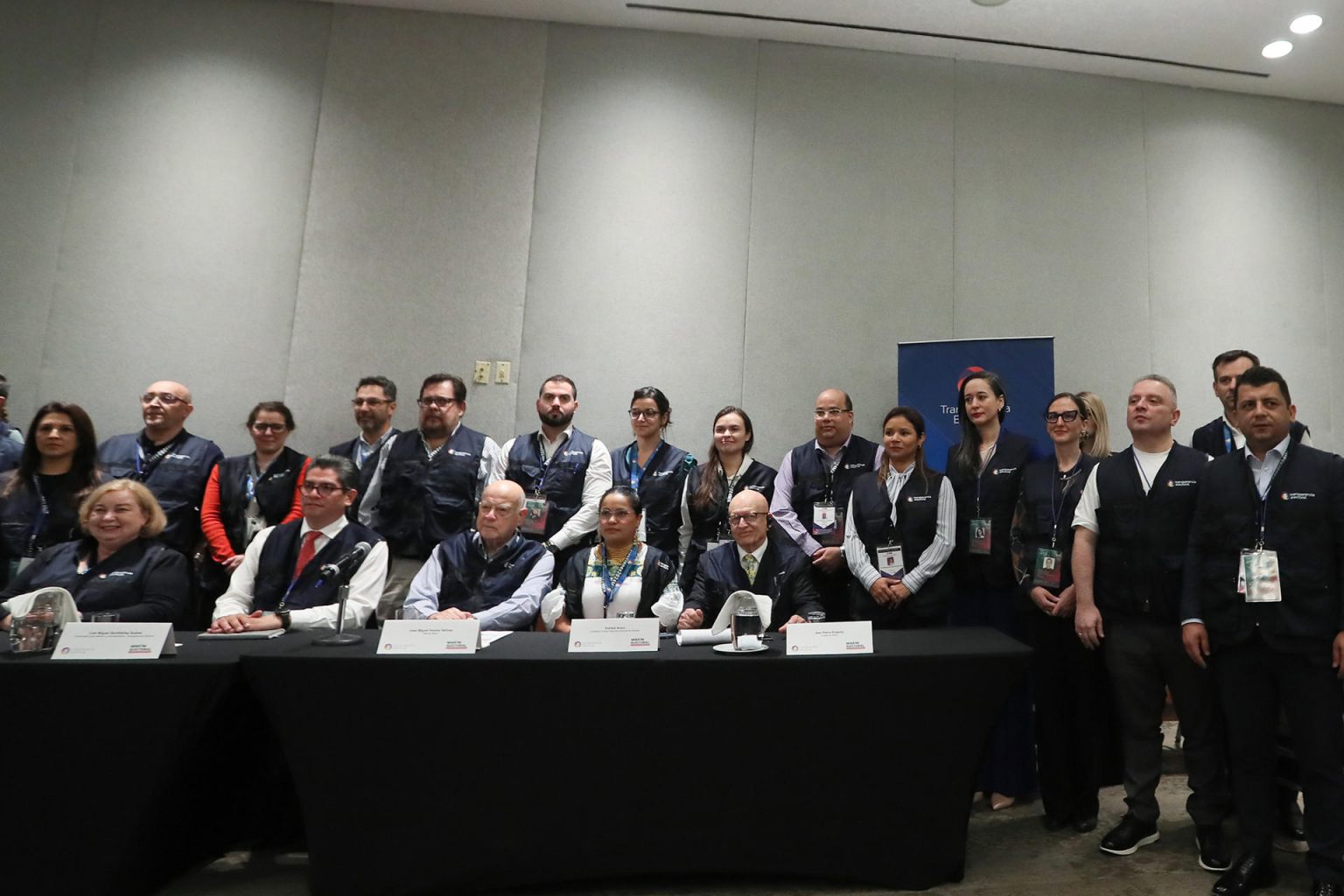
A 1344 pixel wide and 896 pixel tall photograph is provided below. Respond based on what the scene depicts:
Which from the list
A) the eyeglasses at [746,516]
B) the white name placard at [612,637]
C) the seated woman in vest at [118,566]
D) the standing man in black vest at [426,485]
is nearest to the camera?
the white name placard at [612,637]

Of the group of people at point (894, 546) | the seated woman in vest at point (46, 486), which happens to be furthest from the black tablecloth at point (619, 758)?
the seated woman in vest at point (46, 486)

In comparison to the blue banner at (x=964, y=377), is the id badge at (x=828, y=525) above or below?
below

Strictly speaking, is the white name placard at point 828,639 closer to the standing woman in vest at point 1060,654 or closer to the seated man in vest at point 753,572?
the seated man in vest at point 753,572

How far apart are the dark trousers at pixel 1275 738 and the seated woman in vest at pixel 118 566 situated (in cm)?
322

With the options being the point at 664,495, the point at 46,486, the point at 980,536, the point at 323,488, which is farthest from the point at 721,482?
the point at 46,486

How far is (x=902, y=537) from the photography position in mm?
3014

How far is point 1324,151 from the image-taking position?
16.9 feet

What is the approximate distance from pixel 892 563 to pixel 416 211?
10.6ft

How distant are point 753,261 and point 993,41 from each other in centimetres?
195

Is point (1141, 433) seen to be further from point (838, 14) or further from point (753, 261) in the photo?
point (838, 14)

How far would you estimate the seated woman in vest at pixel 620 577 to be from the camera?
2828 mm

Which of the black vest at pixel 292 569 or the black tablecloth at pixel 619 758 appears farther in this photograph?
the black vest at pixel 292 569

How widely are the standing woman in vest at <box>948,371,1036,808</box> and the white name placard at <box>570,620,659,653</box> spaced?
5.13 feet

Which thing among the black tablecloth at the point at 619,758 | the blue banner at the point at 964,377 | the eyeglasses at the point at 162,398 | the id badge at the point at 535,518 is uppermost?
the blue banner at the point at 964,377
